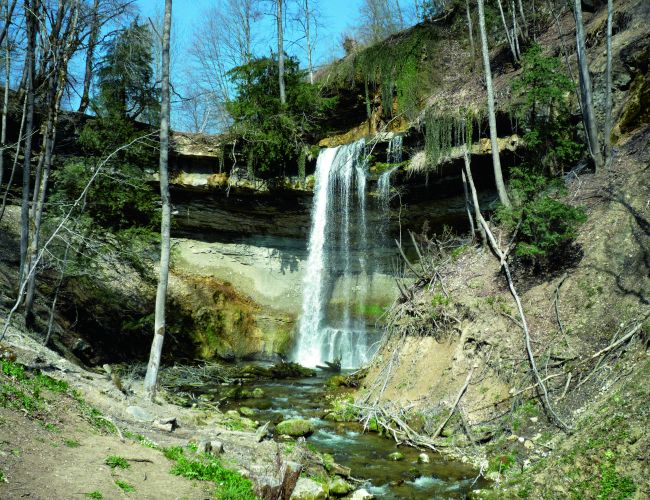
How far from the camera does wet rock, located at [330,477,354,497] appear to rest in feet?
23.5

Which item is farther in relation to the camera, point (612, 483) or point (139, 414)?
point (139, 414)

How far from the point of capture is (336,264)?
2231cm

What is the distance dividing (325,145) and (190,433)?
15.9 m

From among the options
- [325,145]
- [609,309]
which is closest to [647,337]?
[609,309]

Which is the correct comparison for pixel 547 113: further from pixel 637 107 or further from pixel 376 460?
pixel 376 460

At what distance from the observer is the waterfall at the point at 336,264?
64.2ft

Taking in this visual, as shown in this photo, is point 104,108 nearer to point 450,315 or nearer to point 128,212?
point 128,212

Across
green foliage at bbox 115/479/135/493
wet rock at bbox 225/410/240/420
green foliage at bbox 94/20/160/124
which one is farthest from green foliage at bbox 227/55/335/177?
green foliage at bbox 115/479/135/493

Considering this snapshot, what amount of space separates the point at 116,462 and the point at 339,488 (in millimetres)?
2956

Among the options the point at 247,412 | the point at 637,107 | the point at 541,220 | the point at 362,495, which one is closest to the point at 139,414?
the point at 247,412

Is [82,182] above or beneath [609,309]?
above

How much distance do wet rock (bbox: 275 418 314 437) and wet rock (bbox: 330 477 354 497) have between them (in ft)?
9.18

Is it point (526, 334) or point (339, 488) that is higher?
point (526, 334)

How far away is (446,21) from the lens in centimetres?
2342
